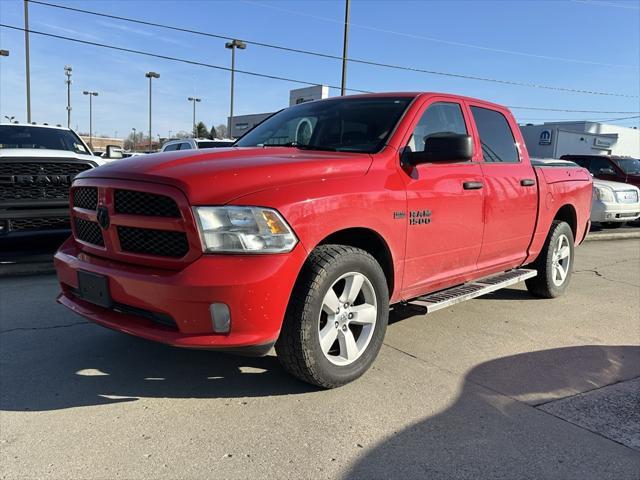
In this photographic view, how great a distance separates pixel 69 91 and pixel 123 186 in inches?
2892

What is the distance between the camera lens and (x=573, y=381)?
12.2 feet

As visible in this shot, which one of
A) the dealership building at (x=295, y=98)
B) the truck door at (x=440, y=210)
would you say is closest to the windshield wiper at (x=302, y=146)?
the truck door at (x=440, y=210)

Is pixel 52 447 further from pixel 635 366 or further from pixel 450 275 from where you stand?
pixel 635 366

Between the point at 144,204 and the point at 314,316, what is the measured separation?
3.81 feet

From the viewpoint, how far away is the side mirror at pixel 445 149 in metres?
3.62

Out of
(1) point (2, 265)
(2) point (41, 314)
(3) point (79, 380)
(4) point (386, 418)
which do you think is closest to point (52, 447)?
(3) point (79, 380)

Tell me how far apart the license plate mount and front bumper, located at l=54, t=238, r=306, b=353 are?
0.09m

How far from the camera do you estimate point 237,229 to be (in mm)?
2852

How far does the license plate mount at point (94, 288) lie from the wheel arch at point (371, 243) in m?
1.33

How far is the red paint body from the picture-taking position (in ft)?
9.34

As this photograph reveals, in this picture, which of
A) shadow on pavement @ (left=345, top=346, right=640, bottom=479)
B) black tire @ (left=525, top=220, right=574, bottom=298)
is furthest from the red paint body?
black tire @ (left=525, top=220, right=574, bottom=298)

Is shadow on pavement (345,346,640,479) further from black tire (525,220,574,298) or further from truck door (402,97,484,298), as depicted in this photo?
black tire (525,220,574,298)

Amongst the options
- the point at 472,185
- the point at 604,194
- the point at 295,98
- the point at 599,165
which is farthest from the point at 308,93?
the point at 472,185

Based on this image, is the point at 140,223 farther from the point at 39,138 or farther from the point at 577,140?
the point at 577,140
